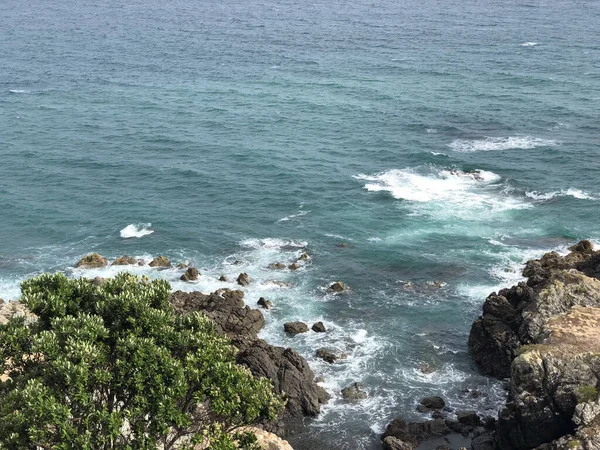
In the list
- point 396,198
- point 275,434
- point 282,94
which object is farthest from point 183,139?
point 275,434

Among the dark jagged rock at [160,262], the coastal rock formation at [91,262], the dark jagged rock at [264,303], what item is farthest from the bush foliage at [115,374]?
the coastal rock formation at [91,262]

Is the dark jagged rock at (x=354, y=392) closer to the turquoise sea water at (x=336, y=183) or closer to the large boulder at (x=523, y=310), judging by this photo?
the turquoise sea water at (x=336, y=183)

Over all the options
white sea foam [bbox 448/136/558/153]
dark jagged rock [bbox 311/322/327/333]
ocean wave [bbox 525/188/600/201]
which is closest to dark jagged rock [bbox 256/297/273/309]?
dark jagged rock [bbox 311/322/327/333]

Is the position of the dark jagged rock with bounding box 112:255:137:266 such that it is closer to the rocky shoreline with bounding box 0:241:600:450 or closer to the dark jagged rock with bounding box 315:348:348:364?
the rocky shoreline with bounding box 0:241:600:450

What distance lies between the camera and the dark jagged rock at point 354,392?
206ft

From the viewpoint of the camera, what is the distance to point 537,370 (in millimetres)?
52531

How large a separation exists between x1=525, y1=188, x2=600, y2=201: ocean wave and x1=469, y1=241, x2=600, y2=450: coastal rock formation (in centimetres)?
2853

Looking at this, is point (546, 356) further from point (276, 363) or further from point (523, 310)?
point (276, 363)

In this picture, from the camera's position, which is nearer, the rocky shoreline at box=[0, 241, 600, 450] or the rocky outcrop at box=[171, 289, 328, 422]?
the rocky shoreline at box=[0, 241, 600, 450]

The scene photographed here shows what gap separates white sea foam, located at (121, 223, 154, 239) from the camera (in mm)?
93250

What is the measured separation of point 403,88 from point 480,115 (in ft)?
74.4

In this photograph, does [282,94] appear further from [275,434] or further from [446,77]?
[275,434]

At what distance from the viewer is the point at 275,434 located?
57.2 m

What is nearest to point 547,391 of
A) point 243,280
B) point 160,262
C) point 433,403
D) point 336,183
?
point 433,403
